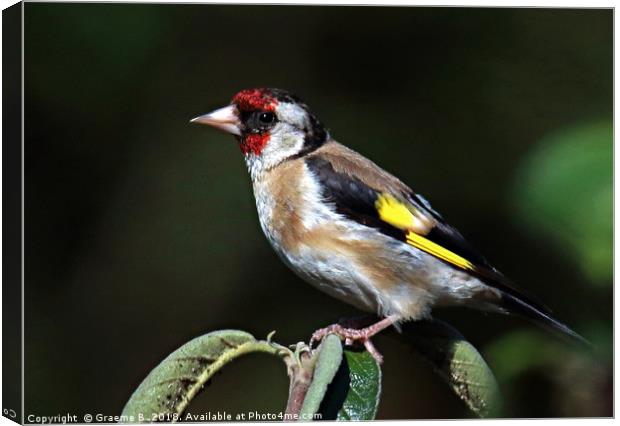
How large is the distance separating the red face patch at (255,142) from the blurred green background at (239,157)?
53cm

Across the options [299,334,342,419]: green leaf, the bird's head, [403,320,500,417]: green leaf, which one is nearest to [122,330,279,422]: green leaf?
[299,334,342,419]: green leaf

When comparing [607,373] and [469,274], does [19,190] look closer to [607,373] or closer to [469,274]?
[469,274]

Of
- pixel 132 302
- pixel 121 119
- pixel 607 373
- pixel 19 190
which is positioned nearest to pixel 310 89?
pixel 121 119

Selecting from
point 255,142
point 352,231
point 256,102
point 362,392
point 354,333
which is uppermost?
point 256,102

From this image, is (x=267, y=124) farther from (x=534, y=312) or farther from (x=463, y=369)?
(x=463, y=369)

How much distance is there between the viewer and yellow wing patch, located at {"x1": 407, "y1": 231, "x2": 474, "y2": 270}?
3811mm

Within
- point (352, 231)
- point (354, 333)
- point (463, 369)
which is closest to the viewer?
point (463, 369)

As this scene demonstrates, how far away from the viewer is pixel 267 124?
3.94 m

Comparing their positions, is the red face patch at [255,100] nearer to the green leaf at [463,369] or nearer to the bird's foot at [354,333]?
the bird's foot at [354,333]

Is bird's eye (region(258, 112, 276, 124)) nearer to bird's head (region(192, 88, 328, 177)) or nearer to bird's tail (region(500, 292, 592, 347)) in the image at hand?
bird's head (region(192, 88, 328, 177))

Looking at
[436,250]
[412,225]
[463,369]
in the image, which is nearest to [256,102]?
[412,225]

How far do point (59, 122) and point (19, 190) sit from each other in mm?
1083

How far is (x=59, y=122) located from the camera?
4.74m

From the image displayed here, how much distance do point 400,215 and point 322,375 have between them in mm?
1452
